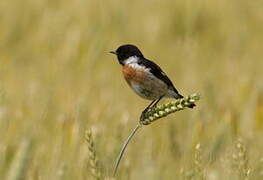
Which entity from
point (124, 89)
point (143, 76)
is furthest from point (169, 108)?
point (124, 89)

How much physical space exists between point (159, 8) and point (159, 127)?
316 cm

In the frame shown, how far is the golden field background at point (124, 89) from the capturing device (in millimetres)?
2541

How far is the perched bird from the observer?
271 cm

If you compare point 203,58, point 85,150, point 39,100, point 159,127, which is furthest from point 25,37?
point 85,150

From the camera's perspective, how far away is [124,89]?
4.63m

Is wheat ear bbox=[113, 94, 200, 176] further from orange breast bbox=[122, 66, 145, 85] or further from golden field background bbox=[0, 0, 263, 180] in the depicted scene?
orange breast bbox=[122, 66, 145, 85]

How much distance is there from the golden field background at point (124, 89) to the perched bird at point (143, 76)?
0.14 metres

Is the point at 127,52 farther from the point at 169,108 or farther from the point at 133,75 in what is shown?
the point at 169,108

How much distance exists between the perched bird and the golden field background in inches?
5.4

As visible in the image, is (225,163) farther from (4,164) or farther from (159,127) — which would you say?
(159,127)

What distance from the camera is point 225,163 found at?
2371 millimetres

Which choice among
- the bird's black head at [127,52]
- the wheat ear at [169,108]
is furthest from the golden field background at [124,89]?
the bird's black head at [127,52]

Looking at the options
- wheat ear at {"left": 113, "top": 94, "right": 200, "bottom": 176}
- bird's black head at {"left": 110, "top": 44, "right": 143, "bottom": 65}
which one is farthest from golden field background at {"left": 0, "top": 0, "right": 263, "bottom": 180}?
bird's black head at {"left": 110, "top": 44, "right": 143, "bottom": 65}

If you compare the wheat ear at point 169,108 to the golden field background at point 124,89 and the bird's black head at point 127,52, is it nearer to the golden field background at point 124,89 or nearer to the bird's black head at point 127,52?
the golden field background at point 124,89
